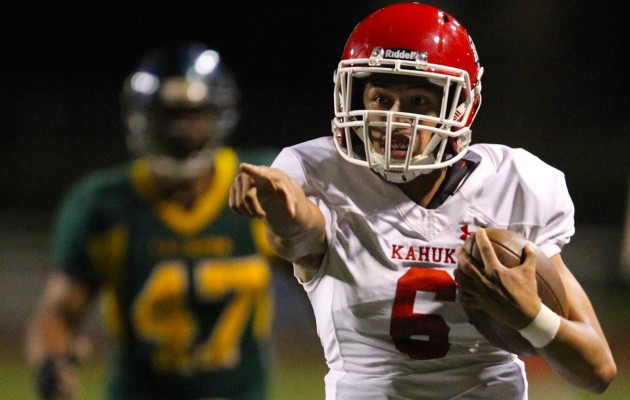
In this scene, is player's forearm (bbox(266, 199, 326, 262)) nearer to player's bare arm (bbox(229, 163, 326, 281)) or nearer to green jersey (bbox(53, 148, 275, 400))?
player's bare arm (bbox(229, 163, 326, 281))

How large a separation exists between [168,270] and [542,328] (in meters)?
1.11

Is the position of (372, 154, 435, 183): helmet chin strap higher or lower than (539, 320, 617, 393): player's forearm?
higher

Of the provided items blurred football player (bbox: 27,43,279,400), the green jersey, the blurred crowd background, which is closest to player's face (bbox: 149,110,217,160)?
blurred football player (bbox: 27,43,279,400)

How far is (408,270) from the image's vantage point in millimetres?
2336

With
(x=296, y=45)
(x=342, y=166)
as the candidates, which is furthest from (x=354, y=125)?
(x=296, y=45)

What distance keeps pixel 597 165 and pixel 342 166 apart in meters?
9.24

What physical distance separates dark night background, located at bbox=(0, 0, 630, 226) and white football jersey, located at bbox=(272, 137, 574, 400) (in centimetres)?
789

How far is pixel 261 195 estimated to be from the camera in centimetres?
210

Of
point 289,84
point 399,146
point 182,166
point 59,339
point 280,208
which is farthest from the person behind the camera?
point 289,84

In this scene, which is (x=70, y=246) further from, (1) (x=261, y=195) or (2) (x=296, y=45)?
(2) (x=296, y=45)

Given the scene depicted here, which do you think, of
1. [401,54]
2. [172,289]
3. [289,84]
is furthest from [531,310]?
[289,84]

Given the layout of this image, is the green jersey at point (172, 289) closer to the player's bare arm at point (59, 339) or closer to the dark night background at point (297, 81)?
the player's bare arm at point (59, 339)

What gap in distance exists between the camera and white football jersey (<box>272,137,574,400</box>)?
2.32 meters

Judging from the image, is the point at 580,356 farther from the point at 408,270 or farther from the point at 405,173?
the point at 405,173
